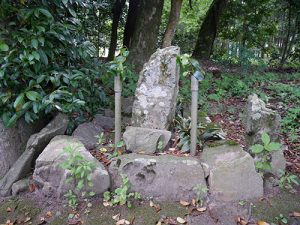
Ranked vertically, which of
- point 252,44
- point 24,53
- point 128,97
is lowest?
point 128,97

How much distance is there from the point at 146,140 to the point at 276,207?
138cm

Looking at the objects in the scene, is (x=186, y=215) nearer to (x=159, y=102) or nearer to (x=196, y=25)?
(x=159, y=102)

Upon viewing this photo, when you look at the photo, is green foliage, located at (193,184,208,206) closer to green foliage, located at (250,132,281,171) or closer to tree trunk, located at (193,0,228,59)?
green foliage, located at (250,132,281,171)

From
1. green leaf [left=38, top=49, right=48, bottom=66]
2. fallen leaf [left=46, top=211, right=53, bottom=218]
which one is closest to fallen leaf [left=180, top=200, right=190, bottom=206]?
fallen leaf [left=46, top=211, right=53, bottom=218]

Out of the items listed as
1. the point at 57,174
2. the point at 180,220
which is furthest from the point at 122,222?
the point at 57,174

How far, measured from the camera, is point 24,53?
125 inches

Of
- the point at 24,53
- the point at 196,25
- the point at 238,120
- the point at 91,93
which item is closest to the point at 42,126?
the point at 91,93

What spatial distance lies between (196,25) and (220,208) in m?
13.5

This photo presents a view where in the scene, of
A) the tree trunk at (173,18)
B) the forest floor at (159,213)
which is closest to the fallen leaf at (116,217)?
the forest floor at (159,213)

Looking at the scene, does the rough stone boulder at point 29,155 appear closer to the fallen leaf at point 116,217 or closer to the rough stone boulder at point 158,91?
the rough stone boulder at point 158,91

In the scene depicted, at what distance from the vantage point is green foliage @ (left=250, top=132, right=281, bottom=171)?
111 inches

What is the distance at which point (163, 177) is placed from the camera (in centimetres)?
294

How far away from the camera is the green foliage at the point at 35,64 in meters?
3.21

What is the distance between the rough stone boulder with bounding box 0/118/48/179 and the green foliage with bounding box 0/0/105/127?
0.56 feet
